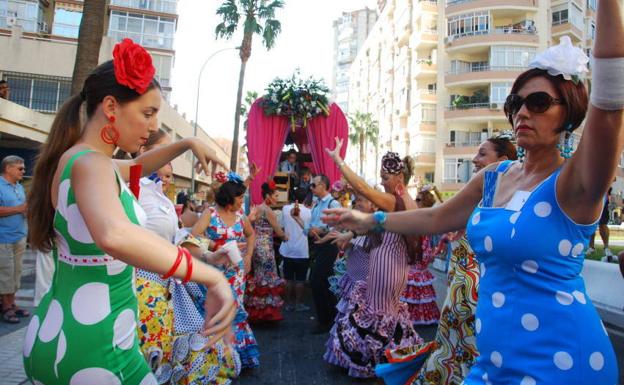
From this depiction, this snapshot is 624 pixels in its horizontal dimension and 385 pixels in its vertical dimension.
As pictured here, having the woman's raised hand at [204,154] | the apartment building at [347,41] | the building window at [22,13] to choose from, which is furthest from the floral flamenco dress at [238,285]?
the apartment building at [347,41]

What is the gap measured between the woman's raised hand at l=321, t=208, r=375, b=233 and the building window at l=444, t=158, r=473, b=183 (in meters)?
40.2

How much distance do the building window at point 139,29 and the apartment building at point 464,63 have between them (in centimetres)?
2372

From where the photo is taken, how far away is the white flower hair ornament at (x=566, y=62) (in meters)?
1.83

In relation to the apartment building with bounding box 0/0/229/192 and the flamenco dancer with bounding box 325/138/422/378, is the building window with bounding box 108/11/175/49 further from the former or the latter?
the flamenco dancer with bounding box 325/138/422/378

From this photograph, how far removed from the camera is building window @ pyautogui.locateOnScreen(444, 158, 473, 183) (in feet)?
135

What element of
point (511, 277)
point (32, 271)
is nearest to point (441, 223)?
point (511, 277)

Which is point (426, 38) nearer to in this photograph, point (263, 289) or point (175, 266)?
point (263, 289)

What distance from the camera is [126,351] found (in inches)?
69.2

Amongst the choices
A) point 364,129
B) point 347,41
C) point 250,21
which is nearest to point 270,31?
point 250,21

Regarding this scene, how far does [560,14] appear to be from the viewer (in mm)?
40938

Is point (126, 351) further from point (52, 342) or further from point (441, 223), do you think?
point (441, 223)

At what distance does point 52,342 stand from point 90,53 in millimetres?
6681

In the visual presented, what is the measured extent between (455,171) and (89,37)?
37971 millimetres

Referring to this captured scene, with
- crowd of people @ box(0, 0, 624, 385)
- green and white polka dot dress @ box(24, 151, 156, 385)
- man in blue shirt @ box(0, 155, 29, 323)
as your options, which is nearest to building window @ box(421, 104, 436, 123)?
man in blue shirt @ box(0, 155, 29, 323)
